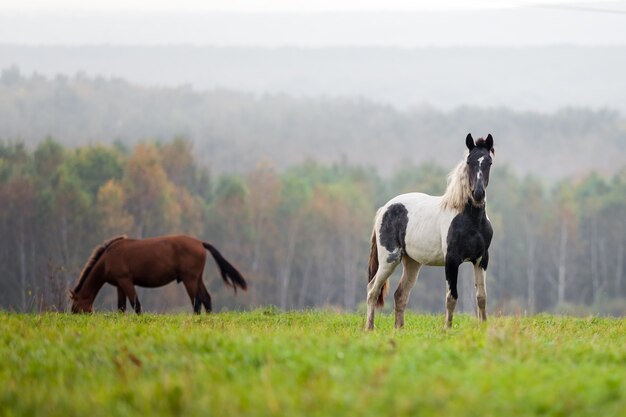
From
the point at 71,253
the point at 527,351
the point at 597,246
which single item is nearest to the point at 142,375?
the point at 527,351

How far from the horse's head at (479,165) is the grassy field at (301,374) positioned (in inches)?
115

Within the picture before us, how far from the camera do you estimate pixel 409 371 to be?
27.6 ft

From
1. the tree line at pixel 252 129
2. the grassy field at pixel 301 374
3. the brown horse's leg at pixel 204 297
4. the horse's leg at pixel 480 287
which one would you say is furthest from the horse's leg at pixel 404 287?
the tree line at pixel 252 129

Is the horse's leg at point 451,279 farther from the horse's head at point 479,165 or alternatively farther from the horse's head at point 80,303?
the horse's head at point 80,303


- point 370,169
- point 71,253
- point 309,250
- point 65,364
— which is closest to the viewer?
point 65,364

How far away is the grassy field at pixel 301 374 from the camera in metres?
7.16

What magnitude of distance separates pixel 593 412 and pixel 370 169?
100 m

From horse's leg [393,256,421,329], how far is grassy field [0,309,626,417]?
4.21m

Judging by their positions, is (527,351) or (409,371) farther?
(527,351)

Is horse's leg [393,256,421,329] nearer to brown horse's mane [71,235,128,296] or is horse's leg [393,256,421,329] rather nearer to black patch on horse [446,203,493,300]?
black patch on horse [446,203,493,300]

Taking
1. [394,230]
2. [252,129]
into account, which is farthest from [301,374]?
[252,129]

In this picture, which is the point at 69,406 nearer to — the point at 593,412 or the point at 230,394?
the point at 230,394

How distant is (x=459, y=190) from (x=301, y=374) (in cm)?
710

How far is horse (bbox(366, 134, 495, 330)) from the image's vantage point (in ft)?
47.8
